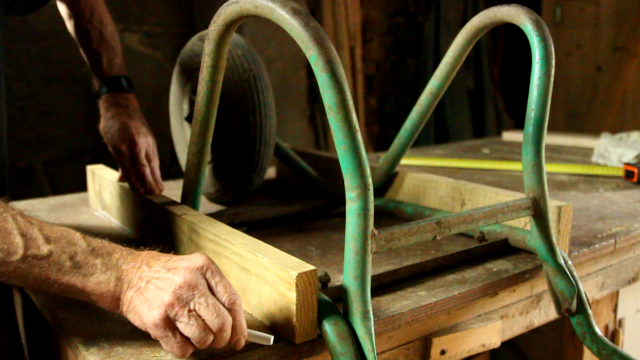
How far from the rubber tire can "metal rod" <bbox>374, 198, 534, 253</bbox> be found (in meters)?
0.58

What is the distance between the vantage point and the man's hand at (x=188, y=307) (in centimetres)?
61

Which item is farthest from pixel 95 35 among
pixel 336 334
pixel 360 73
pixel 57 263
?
pixel 360 73

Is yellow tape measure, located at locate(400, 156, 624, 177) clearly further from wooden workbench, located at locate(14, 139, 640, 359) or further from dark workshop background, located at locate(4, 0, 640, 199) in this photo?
dark workshop background, located at locate(4, 0, 640, 199)

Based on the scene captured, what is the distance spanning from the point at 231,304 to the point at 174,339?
74 mm

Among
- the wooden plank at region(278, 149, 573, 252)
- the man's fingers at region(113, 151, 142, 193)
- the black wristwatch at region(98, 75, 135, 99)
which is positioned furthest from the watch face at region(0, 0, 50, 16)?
the wooden plank at region(278, 149, 573, 252)

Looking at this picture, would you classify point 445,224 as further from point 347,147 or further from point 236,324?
point 236,324

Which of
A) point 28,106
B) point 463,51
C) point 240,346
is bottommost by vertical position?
point 240,346

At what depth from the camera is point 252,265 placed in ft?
2.35

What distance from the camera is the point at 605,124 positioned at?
312cm

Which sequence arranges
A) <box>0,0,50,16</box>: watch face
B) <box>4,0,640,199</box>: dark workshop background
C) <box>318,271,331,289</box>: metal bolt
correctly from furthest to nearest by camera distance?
<box>4,0,640,199</box>: dark workshop background < <box>0,0,50,16</box>: watch face < <box>318,271,331,289</box>: metal bolt

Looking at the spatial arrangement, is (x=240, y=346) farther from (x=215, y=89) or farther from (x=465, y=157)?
(x=465, y=157)

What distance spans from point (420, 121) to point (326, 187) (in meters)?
0.32

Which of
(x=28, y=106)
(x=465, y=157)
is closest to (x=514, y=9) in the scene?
(x=465, y=157)

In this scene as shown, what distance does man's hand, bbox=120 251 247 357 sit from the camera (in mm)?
606
